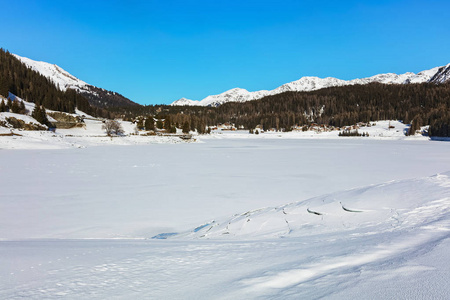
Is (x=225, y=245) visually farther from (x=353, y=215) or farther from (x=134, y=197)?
(x=134, y=197)

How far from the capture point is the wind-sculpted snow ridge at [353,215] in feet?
21.1

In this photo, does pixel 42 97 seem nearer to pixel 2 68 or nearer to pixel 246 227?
pixel 2 68

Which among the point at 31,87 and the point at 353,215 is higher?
the point at 31,87

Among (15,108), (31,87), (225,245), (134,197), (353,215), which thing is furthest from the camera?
(31,87)

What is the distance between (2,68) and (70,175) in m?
114

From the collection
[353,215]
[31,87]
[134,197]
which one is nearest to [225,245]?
[353,215]

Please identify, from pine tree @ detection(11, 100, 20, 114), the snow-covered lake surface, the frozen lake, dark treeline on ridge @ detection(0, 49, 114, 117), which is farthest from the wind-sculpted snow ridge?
dark treeline on ridge @ detection(0, 49, 114, 117)

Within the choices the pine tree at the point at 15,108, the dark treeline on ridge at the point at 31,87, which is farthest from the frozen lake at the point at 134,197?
the dark treeline on ridge at the point at 31,87

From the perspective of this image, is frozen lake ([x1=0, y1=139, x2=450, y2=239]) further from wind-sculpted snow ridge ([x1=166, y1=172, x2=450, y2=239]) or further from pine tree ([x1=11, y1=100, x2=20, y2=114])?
pine tree ([x1=11, y1=100, x2=20, y2=114])

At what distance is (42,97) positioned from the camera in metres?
103

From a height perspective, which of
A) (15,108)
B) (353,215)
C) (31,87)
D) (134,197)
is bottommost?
(134,197)

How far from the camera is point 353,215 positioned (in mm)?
7688

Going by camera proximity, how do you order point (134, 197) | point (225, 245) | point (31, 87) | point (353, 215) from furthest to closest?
1. point (31, 87)
2. point (134, 197)
3. point (353, 215)
4. point (225, 245)

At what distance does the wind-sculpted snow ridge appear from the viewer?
645 cm
